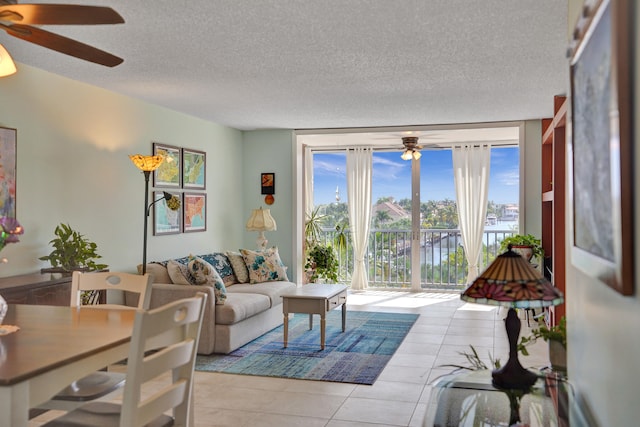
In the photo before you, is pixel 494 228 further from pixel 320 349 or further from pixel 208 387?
pixel 208 387

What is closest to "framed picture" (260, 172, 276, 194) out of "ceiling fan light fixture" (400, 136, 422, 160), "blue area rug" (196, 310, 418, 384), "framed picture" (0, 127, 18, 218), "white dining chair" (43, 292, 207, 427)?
"ceiling fan light fixture" (400, 136, 422, 160)

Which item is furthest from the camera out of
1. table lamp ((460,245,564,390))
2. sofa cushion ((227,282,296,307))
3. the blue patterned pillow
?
the blue patterned pillow

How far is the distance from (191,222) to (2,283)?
315cm

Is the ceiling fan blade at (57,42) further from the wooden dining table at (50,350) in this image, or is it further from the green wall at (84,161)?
the green wall at (84,161)

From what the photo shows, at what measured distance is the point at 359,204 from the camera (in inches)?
380

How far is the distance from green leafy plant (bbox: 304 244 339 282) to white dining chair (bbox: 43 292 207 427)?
625cm

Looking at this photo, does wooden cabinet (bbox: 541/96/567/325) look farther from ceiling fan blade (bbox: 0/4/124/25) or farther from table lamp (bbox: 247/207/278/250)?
ceiling fan blade (bbox: 0/4/124/25)

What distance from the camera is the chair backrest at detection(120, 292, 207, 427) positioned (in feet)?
5.97

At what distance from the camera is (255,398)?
4168 millimetres

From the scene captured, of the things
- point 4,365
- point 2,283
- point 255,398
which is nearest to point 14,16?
point 4,365

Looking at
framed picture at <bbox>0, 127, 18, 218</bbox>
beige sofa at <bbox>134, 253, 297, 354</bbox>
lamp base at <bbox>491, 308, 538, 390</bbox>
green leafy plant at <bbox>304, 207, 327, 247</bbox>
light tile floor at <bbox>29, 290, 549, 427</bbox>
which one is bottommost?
light tile floor at <bbox>29, 290, 549, 427</bbox>

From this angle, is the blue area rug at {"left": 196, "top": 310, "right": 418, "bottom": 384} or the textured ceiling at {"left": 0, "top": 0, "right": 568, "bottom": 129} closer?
the textured ceiling at {"left": 0, "top": 0, "right": 568, "bottom": 129}

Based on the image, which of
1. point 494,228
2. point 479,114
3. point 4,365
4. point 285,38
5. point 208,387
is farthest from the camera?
point 494,228

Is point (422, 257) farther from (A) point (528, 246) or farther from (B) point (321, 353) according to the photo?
→ (B) point (321, 353)
